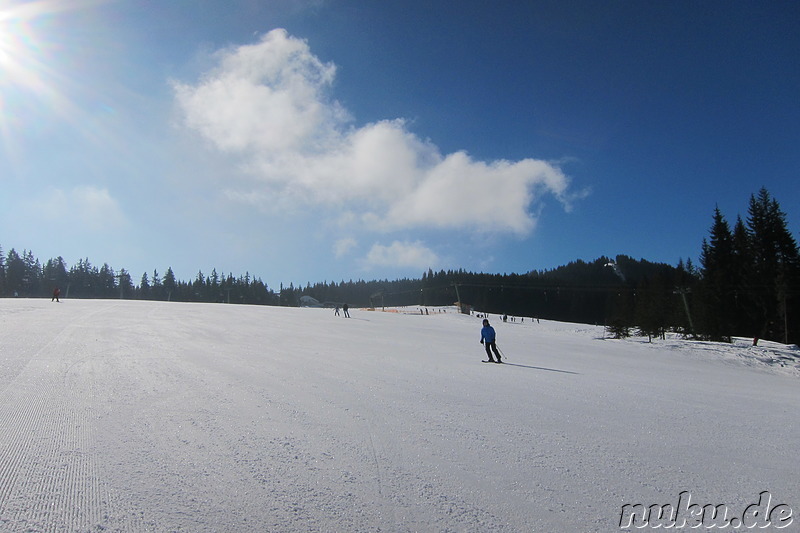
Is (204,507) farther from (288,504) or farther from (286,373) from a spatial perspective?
(286,373)

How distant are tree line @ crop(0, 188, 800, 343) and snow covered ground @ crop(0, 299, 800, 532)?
113 ft

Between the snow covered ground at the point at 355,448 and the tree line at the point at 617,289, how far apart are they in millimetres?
34365

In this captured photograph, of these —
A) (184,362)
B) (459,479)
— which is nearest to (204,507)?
(459,479)

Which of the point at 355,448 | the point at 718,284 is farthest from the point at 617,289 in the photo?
the point at 355,448

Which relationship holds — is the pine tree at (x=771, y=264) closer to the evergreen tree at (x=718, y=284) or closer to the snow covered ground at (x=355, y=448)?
the evergreen tree at (x=718, y=284)

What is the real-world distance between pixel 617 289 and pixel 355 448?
103098mm

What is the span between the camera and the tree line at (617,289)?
42750mm

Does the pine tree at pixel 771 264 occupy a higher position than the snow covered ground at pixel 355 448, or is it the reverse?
the pine tree at pixel 771 264

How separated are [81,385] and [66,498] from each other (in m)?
4.84

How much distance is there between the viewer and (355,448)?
17.2 feet

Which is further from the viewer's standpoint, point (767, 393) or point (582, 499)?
point (767, 393)

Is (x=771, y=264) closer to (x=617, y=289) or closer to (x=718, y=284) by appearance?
(x=718, y=284)

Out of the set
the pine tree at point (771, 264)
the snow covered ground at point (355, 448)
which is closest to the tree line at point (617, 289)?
the pine tree at point (771, 264)

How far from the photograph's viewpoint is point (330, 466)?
185 inches
